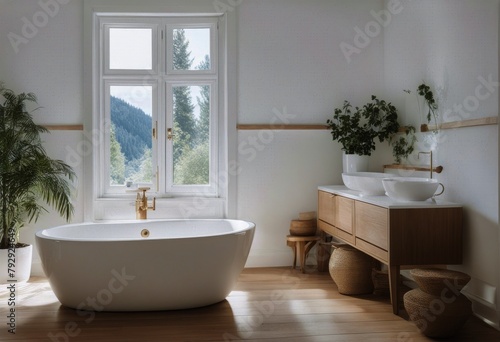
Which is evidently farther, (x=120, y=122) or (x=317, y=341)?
(x=120, y=122)

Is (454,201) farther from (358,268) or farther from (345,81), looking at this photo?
(345,81)

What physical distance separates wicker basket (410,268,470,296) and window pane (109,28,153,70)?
316cm

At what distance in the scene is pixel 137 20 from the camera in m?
4.96

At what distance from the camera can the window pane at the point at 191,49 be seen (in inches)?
198

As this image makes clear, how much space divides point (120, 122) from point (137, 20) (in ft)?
3.20

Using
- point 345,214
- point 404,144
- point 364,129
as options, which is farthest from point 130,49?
point 404,144

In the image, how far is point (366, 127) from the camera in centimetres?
486

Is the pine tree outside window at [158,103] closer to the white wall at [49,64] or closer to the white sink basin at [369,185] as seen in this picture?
the white wall at [49,64]

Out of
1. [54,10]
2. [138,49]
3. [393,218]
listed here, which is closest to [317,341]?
[393,218]

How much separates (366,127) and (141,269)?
251cm

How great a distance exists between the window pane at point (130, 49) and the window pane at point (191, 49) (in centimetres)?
24

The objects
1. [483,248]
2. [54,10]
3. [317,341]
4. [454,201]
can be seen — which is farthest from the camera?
[54,10]

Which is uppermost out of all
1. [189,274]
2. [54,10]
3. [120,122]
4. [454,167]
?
[54,10]

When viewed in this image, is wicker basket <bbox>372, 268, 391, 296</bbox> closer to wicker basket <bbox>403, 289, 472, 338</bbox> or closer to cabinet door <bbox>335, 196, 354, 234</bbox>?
cabinet door <bbox>335, 196, 354, 234</bbox>
